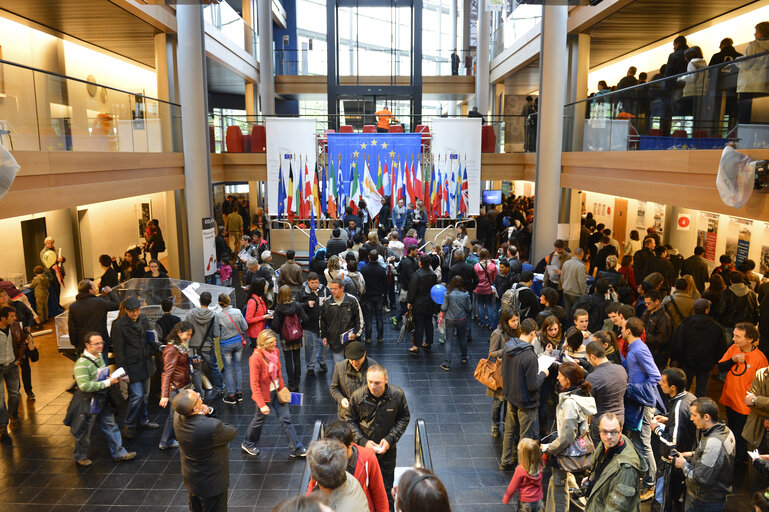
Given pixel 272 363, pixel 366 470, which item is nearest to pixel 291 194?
pixel 272 363

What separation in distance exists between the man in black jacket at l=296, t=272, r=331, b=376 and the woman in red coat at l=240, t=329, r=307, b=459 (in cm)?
204

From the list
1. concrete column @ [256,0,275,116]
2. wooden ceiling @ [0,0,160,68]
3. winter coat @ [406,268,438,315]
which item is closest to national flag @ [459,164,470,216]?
winter coat @ [406,268,438,315]

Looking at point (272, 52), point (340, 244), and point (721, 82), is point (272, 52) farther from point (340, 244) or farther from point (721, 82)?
point (721, 82)

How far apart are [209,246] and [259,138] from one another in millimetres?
5719

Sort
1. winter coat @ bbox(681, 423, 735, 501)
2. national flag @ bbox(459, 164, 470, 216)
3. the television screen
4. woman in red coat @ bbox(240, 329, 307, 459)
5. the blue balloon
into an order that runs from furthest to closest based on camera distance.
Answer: the television screen, national flag @ bbox(459, 164, 470, 216), the blue balloon, woman in red coat @ bbox(240, 329, 307, 459), winter coat @ bbox(681, 423, 735, 501)

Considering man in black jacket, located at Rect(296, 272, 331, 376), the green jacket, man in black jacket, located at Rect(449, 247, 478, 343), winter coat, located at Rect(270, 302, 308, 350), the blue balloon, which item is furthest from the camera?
man in black jacket, located at Rect(449, 247, 478, 343)

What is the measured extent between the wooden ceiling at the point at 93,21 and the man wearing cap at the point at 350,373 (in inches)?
417

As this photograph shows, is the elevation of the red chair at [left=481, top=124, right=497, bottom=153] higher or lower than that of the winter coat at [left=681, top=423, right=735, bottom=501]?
higher

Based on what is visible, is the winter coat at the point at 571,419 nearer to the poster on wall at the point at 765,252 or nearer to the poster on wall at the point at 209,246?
the poster on wall at the point at 765,252

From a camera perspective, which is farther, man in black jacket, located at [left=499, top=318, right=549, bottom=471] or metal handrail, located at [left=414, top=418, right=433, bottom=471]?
man in black jacket, located at [left=499, top=318, right=549, bottom=471]

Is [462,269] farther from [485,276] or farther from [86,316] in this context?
[86,316]

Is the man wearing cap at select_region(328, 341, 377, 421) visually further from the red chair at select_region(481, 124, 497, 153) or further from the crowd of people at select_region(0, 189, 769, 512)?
the red chair at select_region(481, 124, 497, 153)

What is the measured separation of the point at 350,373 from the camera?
18.6 feet

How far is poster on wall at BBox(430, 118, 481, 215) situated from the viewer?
18.4 metres
